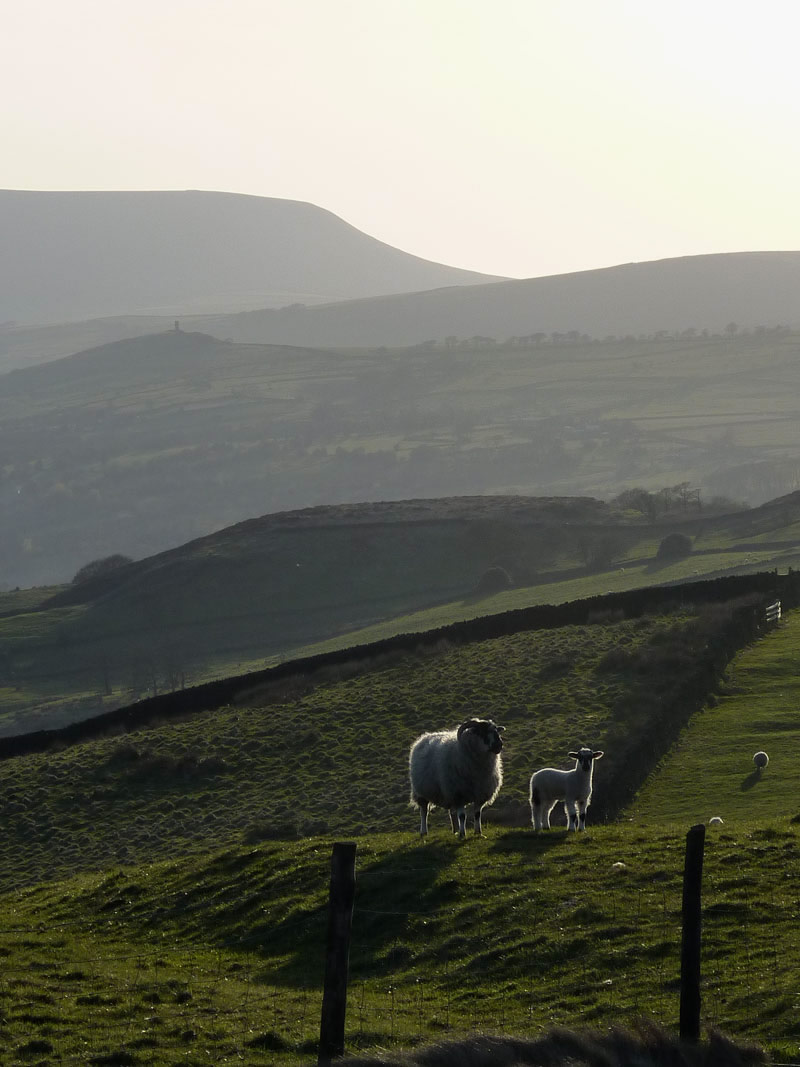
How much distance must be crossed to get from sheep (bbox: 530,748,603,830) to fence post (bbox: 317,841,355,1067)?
12710 millimetres

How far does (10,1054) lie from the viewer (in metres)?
12.2

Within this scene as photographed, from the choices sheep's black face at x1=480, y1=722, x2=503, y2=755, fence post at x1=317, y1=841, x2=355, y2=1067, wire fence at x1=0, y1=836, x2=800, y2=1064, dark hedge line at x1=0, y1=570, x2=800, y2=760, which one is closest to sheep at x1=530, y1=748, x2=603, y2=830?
sheep's black face at x1=480, y1=722, x2=503, y2=755

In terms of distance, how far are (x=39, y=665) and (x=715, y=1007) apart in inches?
4734

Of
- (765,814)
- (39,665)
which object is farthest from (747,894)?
(39,665)

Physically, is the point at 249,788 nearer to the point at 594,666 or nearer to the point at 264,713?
the point at 264,713

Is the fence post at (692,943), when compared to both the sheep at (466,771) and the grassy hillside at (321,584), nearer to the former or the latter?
the sheep at (466,771)

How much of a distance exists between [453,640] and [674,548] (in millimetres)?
67374

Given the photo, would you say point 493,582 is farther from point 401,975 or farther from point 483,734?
point 401,975

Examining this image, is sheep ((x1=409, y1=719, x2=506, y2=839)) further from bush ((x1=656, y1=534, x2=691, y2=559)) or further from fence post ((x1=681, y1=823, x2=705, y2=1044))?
bush ((x1=656, y1=534, x2=691, y2=559))

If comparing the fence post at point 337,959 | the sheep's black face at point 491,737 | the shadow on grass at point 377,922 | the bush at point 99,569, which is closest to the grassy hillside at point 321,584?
the bush at point 99,569

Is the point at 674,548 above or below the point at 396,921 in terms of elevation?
above

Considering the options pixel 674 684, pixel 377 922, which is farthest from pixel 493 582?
pixel 377 922

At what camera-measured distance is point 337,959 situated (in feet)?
34.6

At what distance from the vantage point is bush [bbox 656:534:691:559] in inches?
4660
